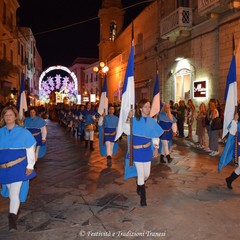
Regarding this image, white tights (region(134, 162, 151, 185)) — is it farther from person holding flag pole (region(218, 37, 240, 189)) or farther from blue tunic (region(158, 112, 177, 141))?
blue tunic (region(158, 112, 177, 141))

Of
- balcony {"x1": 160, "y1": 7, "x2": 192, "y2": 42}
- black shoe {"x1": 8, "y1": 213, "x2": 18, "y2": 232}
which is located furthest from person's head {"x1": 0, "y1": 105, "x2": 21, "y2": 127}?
balcony {"x1": 160, "y1": 7, "x2": 192, "y2": 42}

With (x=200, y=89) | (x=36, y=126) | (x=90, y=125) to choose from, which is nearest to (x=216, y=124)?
(x=90, y=125)

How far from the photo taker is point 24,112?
9.93 m

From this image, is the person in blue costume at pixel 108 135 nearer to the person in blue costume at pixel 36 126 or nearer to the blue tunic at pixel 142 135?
the person in blue costume at pixel 36 126

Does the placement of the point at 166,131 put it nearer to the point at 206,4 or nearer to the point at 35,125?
the point at 35,125

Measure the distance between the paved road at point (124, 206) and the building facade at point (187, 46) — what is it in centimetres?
461

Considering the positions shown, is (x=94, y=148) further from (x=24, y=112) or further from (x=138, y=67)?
(x=138, y=67)

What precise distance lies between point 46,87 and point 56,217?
4773 centimetres

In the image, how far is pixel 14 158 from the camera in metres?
4.38

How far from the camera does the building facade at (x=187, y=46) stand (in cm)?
1459

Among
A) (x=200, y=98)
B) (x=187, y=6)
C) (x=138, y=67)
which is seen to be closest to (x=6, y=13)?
(x=138, y=67)

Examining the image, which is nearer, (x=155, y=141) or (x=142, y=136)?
(x=142, y=136)

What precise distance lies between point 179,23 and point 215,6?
3496 millimetres

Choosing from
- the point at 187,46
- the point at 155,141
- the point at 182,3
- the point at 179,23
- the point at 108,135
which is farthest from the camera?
the point at 182,3
